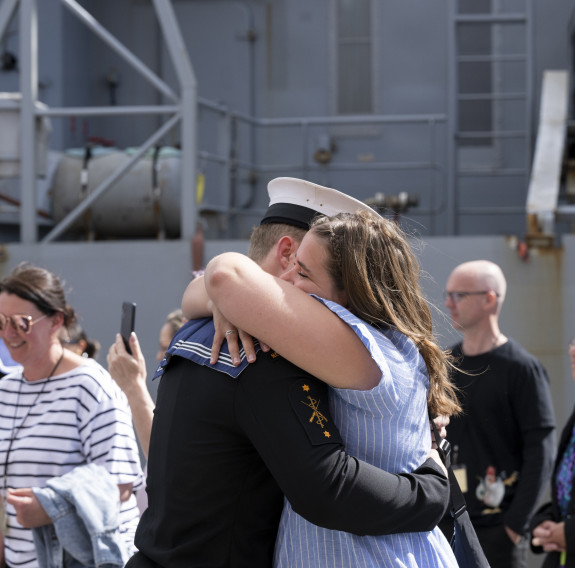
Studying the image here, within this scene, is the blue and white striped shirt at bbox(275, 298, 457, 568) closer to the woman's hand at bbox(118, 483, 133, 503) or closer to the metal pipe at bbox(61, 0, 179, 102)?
the woman's hand at bbox(118, 483, 133, 503)

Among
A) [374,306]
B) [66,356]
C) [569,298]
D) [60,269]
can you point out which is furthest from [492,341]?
[60,269]

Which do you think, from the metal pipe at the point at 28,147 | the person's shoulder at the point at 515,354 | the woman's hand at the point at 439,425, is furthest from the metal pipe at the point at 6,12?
the woman's hand at the point at 439,425

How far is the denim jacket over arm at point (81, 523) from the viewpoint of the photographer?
2.78m

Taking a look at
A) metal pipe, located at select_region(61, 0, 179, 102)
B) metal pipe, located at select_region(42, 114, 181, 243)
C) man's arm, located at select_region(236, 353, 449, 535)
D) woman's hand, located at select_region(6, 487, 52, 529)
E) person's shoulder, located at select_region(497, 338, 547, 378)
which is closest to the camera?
man's arm, located at select_region(236, 353, 449, 535)

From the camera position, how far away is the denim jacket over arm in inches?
109

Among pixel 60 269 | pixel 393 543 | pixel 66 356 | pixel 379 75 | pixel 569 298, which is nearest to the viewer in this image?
pixel 393 543

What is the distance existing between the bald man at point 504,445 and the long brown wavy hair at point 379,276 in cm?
216

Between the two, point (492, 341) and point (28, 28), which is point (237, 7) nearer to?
point (28, 28)

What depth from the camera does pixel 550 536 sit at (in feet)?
11.7

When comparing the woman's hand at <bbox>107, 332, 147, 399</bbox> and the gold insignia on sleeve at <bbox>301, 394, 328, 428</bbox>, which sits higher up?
the gold insignia on sleeve at <bbox>301, 394, 328, 428</bbox>

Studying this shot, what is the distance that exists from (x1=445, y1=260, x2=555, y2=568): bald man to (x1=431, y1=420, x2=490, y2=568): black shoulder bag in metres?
2.04

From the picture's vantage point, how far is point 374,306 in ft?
5.87

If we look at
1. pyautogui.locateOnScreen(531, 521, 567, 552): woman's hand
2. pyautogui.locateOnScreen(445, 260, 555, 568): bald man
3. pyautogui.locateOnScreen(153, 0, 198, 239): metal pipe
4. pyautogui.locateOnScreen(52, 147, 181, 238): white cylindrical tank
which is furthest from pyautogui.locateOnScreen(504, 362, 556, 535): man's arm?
pyautogui.locateOnScreen(52, 147, 181, 238): white cylindrical tank

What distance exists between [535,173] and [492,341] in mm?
2294
